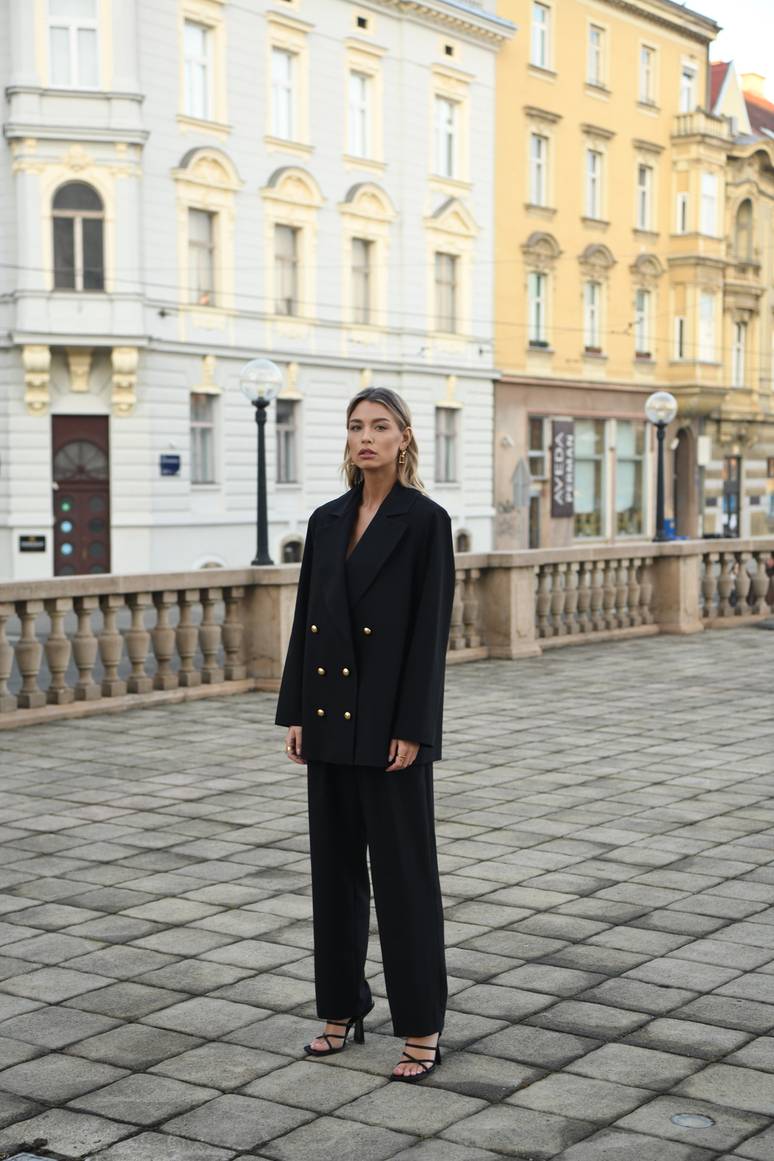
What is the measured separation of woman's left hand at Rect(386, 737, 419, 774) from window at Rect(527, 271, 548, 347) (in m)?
35.4

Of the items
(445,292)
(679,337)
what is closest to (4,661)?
(445,292)

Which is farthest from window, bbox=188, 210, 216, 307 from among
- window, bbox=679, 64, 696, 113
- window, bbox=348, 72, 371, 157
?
window, bbox=679, 64, 696, 113

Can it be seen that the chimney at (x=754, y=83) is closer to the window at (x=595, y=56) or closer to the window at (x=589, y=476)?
the window at (x=595, y=56)

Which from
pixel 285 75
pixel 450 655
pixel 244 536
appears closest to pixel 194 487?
pixel 244 536

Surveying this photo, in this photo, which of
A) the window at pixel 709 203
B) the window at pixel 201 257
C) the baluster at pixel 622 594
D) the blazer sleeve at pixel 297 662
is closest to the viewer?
the blazer sleeve at pixel 297 662

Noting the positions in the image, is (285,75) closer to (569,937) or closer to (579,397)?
(579,397)

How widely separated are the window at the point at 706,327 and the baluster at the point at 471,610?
31566 millimetres

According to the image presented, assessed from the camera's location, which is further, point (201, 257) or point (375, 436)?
point (201, 257)

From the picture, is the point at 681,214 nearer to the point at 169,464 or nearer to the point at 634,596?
the point at 169,464

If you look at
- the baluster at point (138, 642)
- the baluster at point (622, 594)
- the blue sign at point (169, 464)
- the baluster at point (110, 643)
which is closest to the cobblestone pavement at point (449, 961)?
the baluster at point (110, 643)

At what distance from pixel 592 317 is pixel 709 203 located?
6341 mm

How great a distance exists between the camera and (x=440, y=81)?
3575 cm

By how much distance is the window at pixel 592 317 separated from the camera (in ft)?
136

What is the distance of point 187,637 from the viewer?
474 inches
